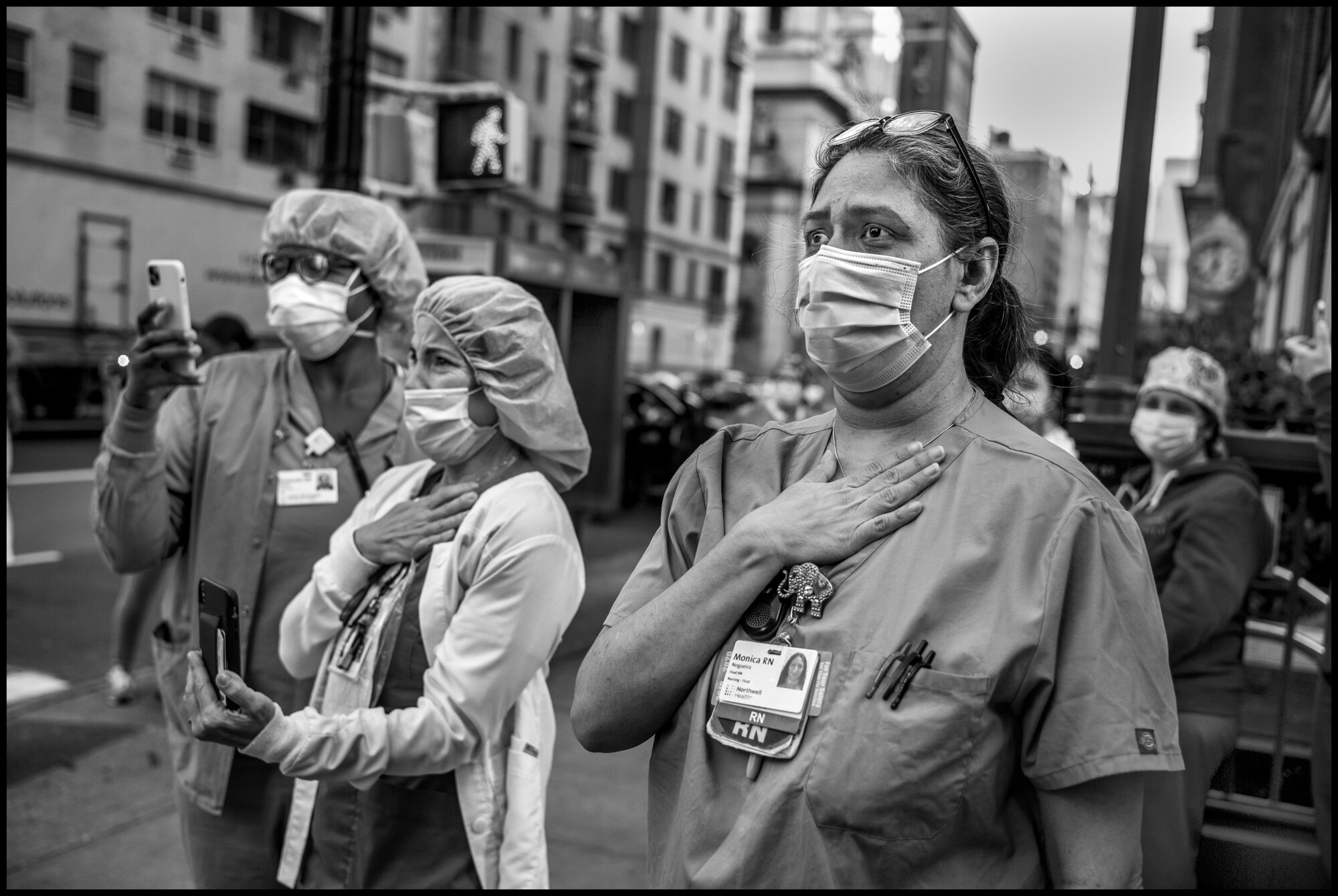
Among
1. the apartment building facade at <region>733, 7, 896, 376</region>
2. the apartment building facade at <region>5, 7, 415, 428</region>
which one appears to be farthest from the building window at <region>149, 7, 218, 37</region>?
the apartment building facade at <region>733, 7, 896, 376</region>

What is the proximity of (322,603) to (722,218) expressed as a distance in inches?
2194

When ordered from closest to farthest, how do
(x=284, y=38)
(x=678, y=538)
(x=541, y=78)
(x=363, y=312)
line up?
1. (x=678, y=538)
2. (x=363, y=312)
3. (x=284, y=38)
4. (x=541, y=78)

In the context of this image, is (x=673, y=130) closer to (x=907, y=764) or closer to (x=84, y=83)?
(x=84, y=83)

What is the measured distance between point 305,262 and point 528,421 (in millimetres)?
1016

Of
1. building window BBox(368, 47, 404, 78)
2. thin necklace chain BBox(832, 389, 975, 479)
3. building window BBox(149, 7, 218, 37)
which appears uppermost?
building window BBox(368, 47, 404, 78)

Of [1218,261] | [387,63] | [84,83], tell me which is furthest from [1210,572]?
[387,63]

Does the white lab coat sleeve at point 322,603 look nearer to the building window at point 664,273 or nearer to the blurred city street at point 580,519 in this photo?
the blurred city street at point 580,519

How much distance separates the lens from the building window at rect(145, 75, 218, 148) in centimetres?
2742

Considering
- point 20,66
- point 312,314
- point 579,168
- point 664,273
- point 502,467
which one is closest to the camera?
point 502,467

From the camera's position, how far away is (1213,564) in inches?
139

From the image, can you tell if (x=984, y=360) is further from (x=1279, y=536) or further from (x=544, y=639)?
(x=1279, y=536)

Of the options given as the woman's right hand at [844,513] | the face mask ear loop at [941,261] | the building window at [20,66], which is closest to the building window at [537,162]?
the building window at [20,66]

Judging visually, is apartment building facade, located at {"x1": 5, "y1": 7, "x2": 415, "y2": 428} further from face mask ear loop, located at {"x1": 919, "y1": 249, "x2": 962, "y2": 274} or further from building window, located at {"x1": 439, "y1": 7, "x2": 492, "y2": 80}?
face mask ear loop, located at {"x1": 919, "y1": 249, "x2": 962, "y2": 274}

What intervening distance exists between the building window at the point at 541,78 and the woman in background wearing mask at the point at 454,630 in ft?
135
